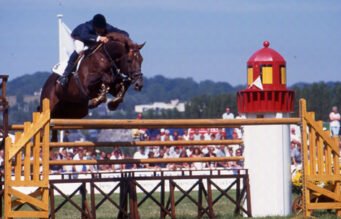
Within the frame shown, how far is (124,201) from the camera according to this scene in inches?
467

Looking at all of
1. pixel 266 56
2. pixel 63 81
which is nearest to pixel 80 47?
pixel 63 81

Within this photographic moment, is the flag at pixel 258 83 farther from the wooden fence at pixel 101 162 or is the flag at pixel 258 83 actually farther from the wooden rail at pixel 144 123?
the wooden rail at pixel 144 123

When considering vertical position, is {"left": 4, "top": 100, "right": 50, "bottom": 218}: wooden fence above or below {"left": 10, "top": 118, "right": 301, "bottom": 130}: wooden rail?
below

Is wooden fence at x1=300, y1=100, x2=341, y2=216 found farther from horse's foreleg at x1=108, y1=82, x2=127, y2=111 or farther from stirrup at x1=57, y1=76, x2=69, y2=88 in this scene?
stirrup at x1=57, y1=76, x2=69, y2=88

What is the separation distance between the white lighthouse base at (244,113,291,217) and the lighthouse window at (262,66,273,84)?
0.45 meters

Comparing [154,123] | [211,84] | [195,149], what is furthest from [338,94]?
[211,84]

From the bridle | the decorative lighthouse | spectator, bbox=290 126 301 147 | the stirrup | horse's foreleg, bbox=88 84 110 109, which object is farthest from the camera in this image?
spectator, bbox=290 126 301 147

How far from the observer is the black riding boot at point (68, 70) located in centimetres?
1241

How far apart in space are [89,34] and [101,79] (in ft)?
2.03

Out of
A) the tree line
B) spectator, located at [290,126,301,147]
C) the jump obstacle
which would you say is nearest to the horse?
the jump obstacle

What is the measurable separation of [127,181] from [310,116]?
2356 mm

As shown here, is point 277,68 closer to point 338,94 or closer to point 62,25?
point 62,25

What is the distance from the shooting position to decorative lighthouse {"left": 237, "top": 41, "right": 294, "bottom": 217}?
1251 centimetres

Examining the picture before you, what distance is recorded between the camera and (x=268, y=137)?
12664 millimetres
